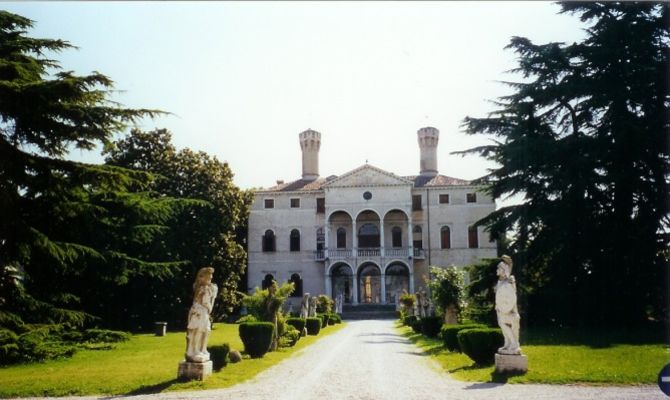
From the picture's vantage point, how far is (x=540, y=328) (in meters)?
21.2

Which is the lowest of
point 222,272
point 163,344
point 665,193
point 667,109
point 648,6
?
point 163,344

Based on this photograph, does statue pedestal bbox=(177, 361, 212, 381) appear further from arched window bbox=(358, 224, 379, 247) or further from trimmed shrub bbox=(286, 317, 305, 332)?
arched window bbox=(358, 224, 379, 247)

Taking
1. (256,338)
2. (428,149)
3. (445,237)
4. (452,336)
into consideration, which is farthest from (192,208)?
(428,149)

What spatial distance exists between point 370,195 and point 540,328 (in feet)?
85.8

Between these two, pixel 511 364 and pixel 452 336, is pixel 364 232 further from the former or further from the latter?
pixel 511 364

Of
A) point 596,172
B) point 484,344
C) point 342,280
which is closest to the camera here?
point 484,344

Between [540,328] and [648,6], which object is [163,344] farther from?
[648,6]

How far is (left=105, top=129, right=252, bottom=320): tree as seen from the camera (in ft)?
89.7

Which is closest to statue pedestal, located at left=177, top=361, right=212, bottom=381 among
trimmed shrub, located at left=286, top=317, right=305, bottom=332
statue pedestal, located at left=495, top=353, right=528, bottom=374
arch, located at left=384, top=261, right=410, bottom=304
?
statue pedestal, located at left=495, top=353, right=528, bottom=374

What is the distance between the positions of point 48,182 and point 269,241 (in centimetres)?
3599

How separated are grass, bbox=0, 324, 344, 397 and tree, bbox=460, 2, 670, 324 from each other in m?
10.8

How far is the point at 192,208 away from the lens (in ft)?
93.0

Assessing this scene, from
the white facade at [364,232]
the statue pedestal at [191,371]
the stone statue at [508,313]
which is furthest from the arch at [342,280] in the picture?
the statue pedestal at [191,371]

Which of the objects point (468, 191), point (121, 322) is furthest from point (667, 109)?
point (468, 191)
